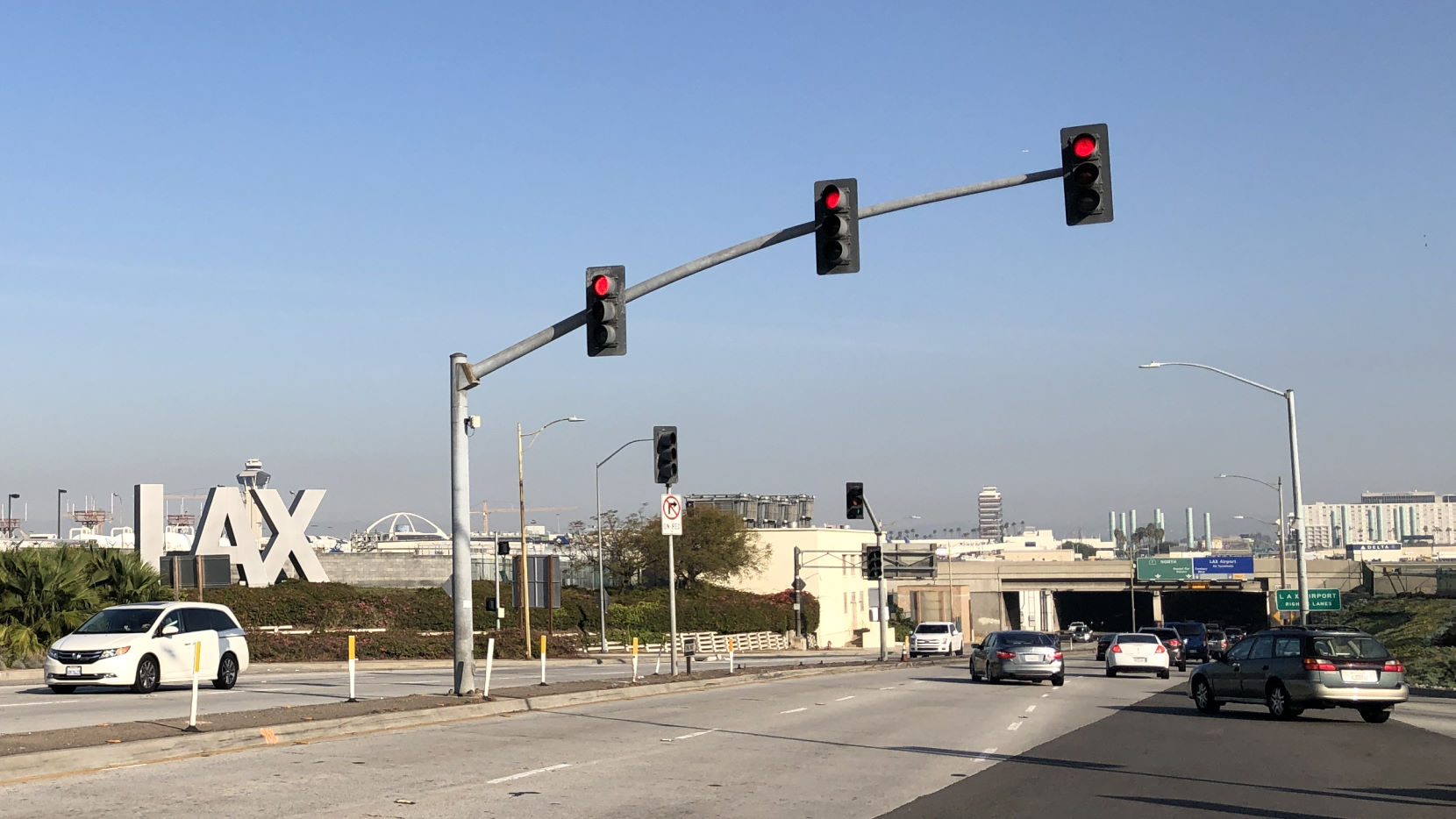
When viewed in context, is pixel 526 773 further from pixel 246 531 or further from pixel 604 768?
pixel 246 531

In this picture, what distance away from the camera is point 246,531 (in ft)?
184

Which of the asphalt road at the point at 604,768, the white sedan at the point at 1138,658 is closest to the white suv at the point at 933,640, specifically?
the white sedan at the point at 1138,658

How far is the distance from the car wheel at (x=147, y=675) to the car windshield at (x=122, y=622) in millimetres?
628

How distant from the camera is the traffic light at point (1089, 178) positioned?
58.4ft

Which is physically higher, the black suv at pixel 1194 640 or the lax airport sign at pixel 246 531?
the lax airport sign at pixel 246 531

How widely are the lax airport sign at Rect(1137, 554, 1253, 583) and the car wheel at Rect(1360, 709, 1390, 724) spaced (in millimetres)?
93575

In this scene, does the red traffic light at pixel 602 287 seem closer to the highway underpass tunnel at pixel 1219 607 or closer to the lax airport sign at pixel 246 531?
the lax airport sign at pixel 246 531

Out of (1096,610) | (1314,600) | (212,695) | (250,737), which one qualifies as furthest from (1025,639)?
(1096,610)

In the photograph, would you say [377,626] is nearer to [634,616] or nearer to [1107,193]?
[634,616]

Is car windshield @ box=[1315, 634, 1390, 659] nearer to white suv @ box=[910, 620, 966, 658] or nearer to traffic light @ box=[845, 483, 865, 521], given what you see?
traffic light @ box=[845, 483, 865, 521]

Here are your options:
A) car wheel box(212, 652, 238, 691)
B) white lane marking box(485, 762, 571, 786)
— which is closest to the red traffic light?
white lane marking box(485, 762, 571, 786)

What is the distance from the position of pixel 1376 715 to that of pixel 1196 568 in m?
95.8

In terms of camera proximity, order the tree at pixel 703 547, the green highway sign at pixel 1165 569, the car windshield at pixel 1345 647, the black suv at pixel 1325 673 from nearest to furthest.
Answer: the black suv at pixel 1325 673 < the car windshield at pixel 1345 647 < the tree at pixel 703 547 < the green highway sign at pixel 1165 569

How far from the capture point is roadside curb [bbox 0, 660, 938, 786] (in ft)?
45.4
